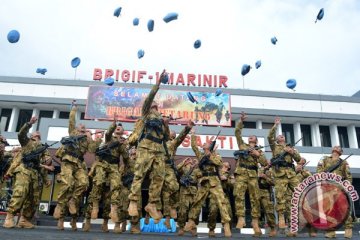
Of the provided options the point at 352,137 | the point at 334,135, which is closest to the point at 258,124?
the point at 334,135

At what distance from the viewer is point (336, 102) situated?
29625mm

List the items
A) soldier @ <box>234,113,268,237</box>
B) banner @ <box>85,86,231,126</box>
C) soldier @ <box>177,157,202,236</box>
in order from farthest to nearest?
banner @ <box>85,86,231,126</box> < soldier @ <box>177,157,202,236</box> < soldier @ <box>234,113,268,237</box>

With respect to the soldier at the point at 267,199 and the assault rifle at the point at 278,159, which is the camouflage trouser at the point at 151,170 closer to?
the soldier at the point at 267,199

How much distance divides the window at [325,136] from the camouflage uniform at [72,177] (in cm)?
2666

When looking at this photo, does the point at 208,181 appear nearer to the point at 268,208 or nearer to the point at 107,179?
the point at 268,208

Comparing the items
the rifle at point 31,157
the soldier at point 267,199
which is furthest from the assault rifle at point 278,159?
the rifle at point 31,157

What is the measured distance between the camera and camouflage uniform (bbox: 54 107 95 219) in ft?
25.6

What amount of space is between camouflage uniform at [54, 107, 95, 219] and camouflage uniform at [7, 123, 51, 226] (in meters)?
0.69

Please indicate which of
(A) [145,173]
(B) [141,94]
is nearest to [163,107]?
(B) [141,94]

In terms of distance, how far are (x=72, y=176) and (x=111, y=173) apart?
36.4 inches

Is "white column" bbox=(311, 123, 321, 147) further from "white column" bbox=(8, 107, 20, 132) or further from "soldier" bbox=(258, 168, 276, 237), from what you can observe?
"white column" bbox=(8, 107, 20, 132)

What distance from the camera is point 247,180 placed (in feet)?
27.5

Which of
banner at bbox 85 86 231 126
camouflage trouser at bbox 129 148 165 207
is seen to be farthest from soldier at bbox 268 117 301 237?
banner at bbox 85 86 231 126

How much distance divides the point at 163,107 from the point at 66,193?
733 inches
